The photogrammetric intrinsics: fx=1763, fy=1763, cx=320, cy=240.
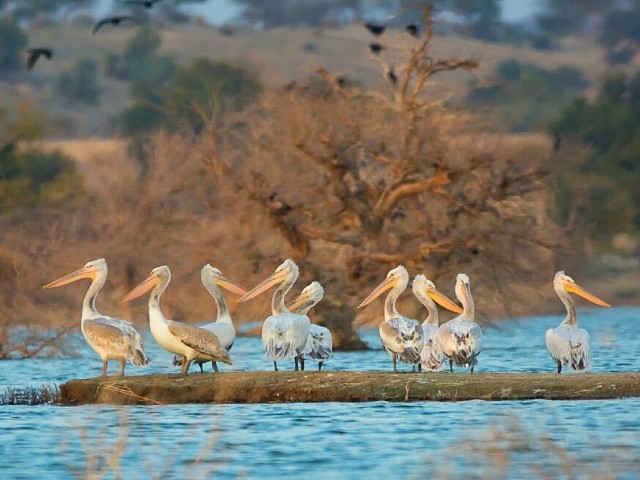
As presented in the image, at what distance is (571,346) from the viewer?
18.6 meters

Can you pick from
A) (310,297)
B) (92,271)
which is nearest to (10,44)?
(92,271)

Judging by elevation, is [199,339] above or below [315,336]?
→ below

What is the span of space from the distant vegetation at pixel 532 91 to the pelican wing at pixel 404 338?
157 feet

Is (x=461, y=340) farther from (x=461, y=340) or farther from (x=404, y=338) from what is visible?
(x=404, y=338)

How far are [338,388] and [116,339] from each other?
229cm

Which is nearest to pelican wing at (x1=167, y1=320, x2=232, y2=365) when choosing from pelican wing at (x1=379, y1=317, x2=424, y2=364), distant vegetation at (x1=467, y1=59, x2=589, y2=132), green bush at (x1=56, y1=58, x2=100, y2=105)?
pelican wing at (x1=379, y1=317, x2=424, y2=364)

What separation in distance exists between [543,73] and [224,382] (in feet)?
231

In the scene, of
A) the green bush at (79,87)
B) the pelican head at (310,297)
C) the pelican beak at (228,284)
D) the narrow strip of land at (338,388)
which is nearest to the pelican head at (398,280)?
the pelican head at (310,297)

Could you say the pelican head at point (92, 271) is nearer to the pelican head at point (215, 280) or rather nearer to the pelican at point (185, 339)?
the pelican head at point (215, 280)

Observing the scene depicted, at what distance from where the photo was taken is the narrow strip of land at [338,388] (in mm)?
16734

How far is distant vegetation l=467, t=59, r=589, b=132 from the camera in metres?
72.5

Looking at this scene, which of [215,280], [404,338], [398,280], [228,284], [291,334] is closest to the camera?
[404,338]

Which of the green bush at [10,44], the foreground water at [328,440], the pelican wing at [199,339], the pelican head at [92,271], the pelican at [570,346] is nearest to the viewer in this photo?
the foreground water at [328,440]

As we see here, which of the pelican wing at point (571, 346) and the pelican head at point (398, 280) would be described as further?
the pelican head at point (398, 280)
